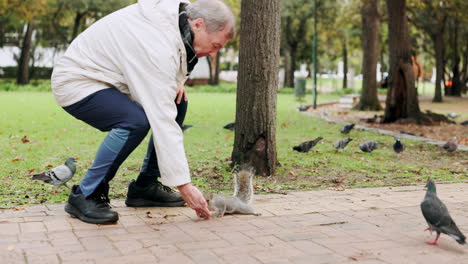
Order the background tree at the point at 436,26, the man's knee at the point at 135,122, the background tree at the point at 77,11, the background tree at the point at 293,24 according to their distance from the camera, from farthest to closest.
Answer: the background tree at the point at 293,24 → the background tree at the point at 77,11 → the background tree at the point at 436,26 → the man's knee at the point at 135,122

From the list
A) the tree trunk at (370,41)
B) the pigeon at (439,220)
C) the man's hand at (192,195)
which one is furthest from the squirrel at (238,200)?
the tree trunk at (370,41)

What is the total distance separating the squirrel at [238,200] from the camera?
4.65 meters

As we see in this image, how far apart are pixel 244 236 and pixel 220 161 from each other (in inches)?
156

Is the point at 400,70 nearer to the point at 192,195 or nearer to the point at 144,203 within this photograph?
the point at 144,203

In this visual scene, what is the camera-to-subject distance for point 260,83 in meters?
6.90

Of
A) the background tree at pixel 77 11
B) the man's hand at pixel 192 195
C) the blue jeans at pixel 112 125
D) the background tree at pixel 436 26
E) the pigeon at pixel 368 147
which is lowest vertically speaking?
the pigeon at pixel 368 147

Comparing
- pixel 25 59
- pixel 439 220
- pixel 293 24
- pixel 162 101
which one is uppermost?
pixel 293 24

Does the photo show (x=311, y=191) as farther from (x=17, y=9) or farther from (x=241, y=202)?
(x=17, y=9)

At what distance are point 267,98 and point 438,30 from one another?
26188 millimetres

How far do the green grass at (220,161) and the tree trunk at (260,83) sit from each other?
34 centimetres

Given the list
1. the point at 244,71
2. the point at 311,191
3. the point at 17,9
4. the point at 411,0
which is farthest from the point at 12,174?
the point at 17,9

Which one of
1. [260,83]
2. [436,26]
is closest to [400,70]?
[260,83]

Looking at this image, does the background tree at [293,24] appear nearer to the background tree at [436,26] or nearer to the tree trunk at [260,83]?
the background tree at [436,26]

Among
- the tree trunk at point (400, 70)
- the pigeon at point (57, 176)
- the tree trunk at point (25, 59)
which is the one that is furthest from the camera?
the tree trunk at point (25, 59)
